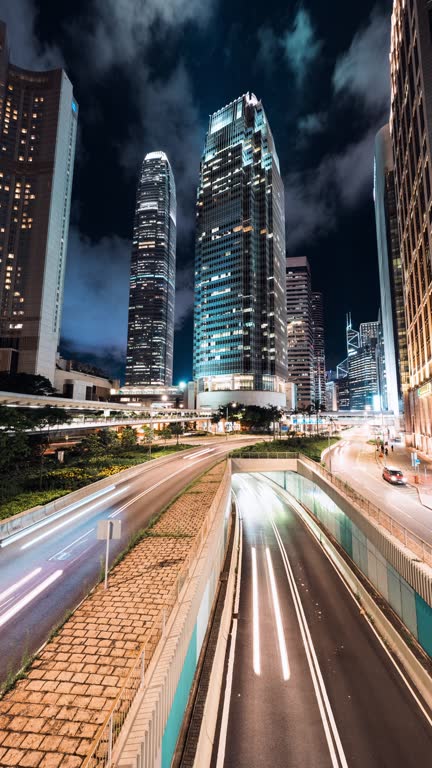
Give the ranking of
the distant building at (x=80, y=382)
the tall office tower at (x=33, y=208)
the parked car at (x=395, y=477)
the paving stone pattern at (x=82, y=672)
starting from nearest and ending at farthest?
the paving stone pattern at (x=82, y=672)
the parked car at (x=395, y=477)
the tall office tower at (x=33, y=208)
the distant building at (x=80, y=382)

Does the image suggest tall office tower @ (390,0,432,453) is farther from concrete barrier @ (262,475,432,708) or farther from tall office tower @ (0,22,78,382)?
tall office tower @ (0,22,78,382)

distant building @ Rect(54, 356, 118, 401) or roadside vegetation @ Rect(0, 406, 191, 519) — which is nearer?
roadside vegetation @ Rect(0, 406, 191, 519)

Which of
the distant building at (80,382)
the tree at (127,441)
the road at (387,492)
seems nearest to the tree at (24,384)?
the distant building at (80,382)

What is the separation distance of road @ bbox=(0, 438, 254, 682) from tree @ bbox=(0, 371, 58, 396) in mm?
60110

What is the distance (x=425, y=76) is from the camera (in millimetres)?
44688

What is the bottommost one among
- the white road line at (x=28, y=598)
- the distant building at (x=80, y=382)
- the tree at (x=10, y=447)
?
the white road line at (x=28, y=598)

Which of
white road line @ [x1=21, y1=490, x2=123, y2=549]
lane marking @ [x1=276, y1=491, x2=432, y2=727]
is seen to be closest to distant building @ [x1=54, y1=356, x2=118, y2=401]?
white road line @ [x1=21, y1=490, x2=123, y2=549]

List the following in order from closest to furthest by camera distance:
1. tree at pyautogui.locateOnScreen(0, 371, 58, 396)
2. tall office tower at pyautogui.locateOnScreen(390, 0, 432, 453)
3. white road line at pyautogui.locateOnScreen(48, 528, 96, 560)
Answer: white road line at pyautogui.locateOnScreen(48, 528, 96, 560) < tall office tower at pyautogui.locateOnScreen(390, 0, 432, 453) < tree at pyautogui.locateOnScreen(0, 371, 58, 396)

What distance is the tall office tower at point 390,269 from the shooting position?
120 m

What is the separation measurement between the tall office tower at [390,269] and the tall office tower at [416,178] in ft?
197

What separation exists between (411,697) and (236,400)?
128495mm

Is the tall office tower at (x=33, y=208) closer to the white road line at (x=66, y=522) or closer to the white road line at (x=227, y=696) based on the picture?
the white road line at (x=66, y=522)

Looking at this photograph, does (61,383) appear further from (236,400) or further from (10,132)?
(10,132)

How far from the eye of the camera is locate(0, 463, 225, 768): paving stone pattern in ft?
20.5
